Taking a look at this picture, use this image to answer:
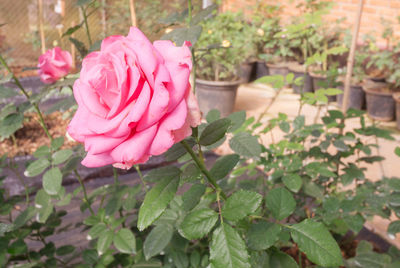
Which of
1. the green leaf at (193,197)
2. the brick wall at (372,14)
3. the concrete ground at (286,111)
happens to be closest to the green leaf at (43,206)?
the green leaf at (193,197)

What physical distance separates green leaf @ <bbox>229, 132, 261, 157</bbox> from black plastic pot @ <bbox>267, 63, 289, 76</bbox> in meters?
3.66

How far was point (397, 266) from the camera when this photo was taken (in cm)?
66

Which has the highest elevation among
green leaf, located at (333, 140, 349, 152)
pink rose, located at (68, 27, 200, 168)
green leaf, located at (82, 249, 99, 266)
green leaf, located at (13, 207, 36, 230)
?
pink rose, located at (68, 27, 200, 168)

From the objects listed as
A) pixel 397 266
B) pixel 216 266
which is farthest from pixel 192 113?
pixel 397 266

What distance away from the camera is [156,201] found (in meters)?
0.39

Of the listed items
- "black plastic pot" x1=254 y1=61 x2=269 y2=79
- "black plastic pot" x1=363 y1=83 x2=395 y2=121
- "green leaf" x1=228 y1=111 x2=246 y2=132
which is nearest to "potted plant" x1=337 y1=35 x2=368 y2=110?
"black plastic pot" x1=363 y1=83 x2=395 y2=121

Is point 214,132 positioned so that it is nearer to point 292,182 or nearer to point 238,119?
point 238,119

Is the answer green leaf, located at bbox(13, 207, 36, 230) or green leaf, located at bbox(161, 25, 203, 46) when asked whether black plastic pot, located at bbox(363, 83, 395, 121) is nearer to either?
green leaf, located at bbox(161, 25, 203, 46)

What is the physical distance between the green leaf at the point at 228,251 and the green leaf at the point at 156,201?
0.08m

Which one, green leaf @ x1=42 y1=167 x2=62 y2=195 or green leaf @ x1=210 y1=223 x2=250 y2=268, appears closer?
green leaf @ x1=210 y1=223 x2=250 y2=268

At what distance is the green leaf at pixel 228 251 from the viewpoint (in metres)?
0.38

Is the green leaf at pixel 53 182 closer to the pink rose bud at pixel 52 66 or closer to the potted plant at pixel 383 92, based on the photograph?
the pink rose bud at pixel 52 66

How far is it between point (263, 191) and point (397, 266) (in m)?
0.40

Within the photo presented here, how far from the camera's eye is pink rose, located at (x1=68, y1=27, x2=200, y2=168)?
1.05ft
